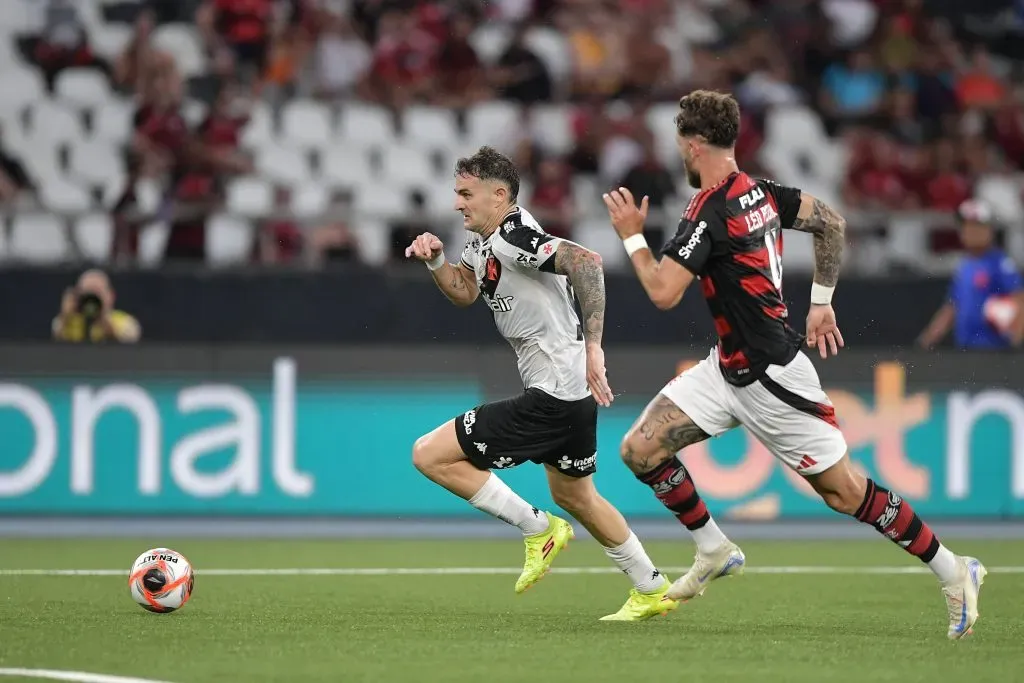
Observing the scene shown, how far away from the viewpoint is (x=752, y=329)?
25.3 feet

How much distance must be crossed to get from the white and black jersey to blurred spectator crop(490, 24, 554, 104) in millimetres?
9653

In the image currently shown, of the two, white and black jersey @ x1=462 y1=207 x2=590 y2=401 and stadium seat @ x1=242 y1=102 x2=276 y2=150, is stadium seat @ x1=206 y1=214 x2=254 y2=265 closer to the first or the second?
stadium seat @ x1=242 y1=102 x2=276 y2=150

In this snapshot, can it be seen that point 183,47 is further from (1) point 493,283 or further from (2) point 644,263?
(2) point 644,263

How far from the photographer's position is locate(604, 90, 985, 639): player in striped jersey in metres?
7.46

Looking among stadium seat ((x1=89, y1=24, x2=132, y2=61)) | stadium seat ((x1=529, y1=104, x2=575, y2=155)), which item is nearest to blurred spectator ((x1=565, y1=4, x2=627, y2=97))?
stadium seat ((x1=529, y1=104, x2=575, y2=155))

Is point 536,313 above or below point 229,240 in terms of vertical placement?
below

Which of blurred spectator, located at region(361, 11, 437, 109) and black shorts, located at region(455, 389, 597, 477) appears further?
blurred spectator, located at region(361, 11, 437, 109)

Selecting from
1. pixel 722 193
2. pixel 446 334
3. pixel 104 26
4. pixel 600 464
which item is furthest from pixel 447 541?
pixel 104 26

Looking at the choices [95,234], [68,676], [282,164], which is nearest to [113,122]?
[282,164]

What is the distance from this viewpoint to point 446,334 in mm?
14344

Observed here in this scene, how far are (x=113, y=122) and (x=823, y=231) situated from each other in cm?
1060

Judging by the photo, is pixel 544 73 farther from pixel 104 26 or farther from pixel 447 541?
pixel 447 541

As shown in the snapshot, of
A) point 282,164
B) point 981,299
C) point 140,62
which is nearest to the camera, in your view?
point 981,299

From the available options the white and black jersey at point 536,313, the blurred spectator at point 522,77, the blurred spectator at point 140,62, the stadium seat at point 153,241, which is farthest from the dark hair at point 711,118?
the blurred spectator at point 140,62
